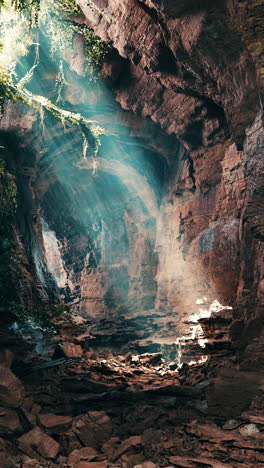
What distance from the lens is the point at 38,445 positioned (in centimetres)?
505

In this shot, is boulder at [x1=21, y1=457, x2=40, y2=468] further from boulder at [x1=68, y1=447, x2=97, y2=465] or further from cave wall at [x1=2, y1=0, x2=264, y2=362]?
cave wall at [x1=2, y1=0, x2=264, y2=362]

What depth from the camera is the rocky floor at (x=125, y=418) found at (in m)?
4.61

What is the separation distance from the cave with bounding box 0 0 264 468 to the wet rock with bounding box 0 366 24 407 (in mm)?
22

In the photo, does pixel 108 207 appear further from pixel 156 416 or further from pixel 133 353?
pixel 156 416

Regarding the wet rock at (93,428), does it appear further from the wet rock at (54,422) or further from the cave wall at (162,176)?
the cave wall at (162,176)

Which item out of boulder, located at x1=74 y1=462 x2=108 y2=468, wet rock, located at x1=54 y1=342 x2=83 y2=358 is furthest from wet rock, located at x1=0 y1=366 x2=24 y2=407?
wet rock, located at x1=54 y1=342 x2=83 y2=358

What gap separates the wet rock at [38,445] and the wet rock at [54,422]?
497 mm

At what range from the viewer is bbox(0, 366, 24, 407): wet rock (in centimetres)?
585

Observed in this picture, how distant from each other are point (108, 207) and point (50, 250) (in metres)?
10.1

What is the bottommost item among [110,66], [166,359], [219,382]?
[219,382]

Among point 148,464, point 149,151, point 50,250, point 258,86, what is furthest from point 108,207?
point 148,464

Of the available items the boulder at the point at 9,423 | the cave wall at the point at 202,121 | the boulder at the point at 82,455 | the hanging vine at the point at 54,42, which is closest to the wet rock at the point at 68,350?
the boulder at the point at 9,423

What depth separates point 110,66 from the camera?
1302 centimetres

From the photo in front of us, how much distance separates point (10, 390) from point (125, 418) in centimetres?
215
